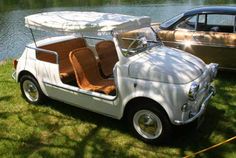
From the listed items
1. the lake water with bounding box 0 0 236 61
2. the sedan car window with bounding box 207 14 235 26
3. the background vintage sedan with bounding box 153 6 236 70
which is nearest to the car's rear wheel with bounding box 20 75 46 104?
the background vintage sedan with bounding box 153 6 236 70

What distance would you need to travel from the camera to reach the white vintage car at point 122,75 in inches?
205

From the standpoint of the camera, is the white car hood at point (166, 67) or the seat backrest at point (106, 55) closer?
the white car hood at point (166, 67)

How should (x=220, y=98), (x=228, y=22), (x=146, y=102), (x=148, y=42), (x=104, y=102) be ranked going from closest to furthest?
(x=146, y=102) → (x=104, y=102) → (x=148, y=42) → (x=220, y=98) → (x=228, y=22)

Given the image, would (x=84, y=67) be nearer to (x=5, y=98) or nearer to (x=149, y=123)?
(x=149, y=123)

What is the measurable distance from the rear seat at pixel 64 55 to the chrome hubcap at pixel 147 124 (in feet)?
5.96

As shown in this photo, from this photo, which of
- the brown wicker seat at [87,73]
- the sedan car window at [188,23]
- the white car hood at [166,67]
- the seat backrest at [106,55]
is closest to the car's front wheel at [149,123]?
the white car hood at [166,67]

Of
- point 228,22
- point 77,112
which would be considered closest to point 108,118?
point 77,112

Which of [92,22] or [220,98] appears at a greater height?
[92,22]

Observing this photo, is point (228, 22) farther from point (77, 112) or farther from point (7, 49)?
point (7, 49)

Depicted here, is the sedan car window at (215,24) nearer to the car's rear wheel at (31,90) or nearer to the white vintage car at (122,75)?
the white vintage car at (122,75)

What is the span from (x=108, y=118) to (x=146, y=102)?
1.34 meters

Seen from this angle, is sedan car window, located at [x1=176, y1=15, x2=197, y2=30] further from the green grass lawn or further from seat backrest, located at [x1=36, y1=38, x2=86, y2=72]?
seat backrest, located at [x1=36, y1=38, x2=86, y2=72]

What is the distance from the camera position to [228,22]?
8547 mm

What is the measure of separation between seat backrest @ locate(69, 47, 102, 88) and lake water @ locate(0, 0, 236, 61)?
30.6ft
